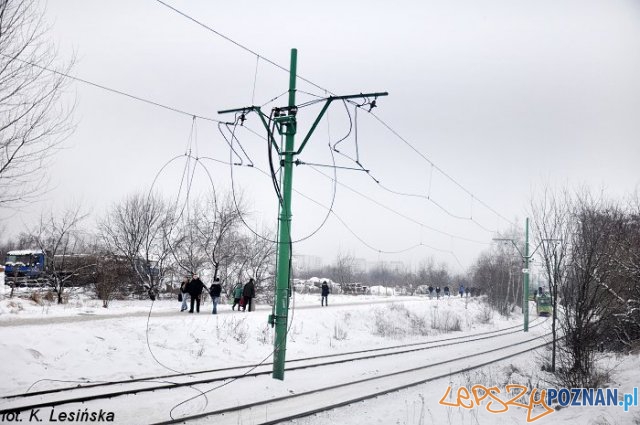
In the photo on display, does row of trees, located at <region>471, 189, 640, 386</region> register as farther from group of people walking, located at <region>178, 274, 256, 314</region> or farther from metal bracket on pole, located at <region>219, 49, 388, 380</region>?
group of people walking, located at <region>178, 274, 256, 314</region>

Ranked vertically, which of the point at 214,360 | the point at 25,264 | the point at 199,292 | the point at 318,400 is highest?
the point at 199,292

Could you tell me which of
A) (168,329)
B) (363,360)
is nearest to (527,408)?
(363,360)

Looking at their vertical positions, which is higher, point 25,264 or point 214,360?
point 25,264

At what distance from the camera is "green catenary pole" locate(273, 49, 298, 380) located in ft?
36.4

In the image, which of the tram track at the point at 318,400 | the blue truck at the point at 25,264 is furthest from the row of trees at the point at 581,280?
the blue truck at the point at 25,264

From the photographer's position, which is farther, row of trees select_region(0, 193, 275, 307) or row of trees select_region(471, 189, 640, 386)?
row of trees select_region(0, 193, 275, 307)

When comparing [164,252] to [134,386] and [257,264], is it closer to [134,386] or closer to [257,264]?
[257,264]

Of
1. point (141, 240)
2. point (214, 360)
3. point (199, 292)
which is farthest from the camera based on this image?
point (141, 240)

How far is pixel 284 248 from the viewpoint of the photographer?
11.4m

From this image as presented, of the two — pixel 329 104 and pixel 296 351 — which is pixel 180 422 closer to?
pixel 329 104

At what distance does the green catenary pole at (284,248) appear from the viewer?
36.4 ft

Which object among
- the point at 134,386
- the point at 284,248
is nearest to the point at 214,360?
the point at 134,386

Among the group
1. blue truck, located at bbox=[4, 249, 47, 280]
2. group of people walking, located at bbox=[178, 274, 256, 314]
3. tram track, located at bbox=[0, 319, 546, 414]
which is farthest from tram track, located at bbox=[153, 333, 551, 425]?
blue truck, located at bbox=[4, 249, 47, 280]

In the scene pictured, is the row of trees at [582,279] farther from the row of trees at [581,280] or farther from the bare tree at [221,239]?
the bare tree at [221,239]
